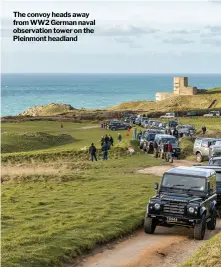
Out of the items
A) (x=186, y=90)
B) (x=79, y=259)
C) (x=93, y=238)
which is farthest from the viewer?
(x=186, y=90)

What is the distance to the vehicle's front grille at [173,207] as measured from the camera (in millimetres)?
16170

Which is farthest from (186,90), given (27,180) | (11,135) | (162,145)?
(27,180)

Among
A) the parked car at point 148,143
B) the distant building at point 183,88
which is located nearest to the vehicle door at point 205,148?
the parked car at point 148,143

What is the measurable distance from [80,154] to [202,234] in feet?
80.5

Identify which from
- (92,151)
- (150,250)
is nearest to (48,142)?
(92,151)

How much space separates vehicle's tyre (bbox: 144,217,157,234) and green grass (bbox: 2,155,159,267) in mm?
567

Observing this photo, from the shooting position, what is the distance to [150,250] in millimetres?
15070

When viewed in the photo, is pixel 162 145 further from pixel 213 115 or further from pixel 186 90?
pixel 186 90

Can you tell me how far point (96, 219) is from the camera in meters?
17.6

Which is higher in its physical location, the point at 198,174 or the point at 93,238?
the point at 198,174

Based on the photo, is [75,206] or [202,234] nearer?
[202,234]

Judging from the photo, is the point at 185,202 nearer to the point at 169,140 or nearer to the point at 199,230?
the point at 199,230

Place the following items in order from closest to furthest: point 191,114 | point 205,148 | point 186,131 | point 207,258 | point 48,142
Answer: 1. point 207,258
2. point 205,148
3. point 48,142
4. point 186,131
5. point 191,114

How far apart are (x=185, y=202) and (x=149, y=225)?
4.54 ft
